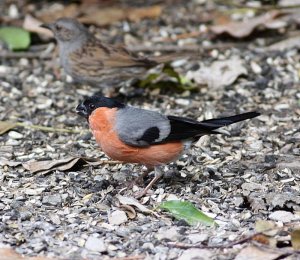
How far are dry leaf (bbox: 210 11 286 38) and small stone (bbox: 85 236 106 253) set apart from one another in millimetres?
4532

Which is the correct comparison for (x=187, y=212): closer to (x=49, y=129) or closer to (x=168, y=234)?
(x=168, y=234)

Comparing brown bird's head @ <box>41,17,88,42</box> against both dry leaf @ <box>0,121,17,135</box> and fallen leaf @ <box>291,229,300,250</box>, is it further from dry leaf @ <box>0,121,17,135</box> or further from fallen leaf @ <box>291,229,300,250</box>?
fallen leaf @ <box>291,229,300,250</box>

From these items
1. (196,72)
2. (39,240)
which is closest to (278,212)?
(39,240)

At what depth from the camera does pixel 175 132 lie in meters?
5.52

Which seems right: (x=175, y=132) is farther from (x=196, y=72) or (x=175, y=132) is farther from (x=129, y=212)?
(x=196, y=72)

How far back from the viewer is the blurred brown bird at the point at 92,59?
778 centimetres

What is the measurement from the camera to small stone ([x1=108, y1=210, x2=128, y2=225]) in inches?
200

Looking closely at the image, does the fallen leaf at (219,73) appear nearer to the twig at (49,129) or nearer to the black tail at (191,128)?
the twig at (49,129)

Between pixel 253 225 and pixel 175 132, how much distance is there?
0.93 metres

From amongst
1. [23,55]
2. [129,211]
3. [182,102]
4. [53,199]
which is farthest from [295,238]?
[23,55]

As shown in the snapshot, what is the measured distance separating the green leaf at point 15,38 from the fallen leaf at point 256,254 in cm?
478

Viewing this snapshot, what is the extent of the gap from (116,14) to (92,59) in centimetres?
162

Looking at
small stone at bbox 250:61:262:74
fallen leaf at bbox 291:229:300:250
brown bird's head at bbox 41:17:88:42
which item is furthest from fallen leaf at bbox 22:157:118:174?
small stone at bbox 250:61:262:74

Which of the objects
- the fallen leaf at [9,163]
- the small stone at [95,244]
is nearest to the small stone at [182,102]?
the fallen leaf at [9,163]
